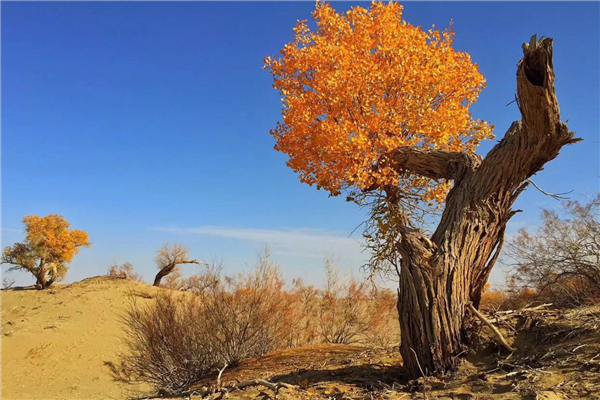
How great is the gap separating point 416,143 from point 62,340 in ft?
61.7

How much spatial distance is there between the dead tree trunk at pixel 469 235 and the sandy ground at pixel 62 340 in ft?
29.7

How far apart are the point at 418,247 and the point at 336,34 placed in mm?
A: 4828

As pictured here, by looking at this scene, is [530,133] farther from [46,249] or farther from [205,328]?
[46,249]

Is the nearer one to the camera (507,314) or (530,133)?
(530,133)

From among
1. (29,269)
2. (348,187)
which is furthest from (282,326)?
(29,269)

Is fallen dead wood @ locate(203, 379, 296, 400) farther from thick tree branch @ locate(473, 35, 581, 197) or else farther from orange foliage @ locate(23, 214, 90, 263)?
orange foliage @ locate(23, 214, 90, 263)

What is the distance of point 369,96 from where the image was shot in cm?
735

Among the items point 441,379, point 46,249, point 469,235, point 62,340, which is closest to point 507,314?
point 469,235

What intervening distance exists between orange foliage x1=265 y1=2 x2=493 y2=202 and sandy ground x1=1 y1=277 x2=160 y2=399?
7.55m

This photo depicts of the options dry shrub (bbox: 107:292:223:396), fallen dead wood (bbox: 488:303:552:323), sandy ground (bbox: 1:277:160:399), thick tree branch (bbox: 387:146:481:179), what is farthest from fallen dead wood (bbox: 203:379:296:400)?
sandy ground (bbox: 1:277:160:399)

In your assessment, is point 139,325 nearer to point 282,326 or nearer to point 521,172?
point 282,326

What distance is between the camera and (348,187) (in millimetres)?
8031

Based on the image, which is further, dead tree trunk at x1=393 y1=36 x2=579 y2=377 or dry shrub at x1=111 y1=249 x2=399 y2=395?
dry shrub at x1=111 y1=249 x2=399 y2=395

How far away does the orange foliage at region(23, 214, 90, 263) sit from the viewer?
91.1 feet
